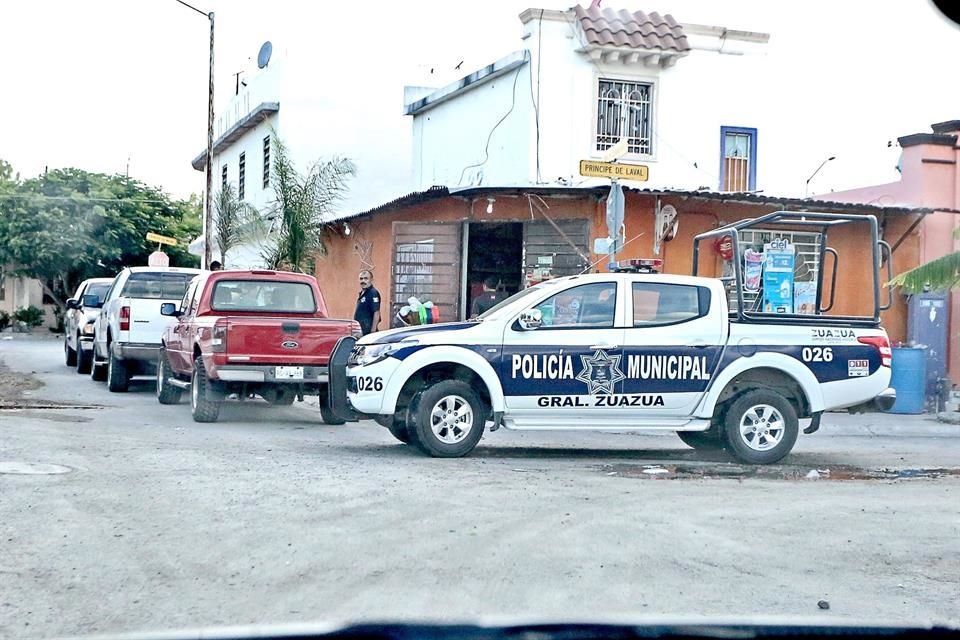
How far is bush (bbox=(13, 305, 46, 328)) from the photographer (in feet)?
161

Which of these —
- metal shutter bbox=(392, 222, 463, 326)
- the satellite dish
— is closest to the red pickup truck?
metal shutter bbox=(392, 222, 463, 326)

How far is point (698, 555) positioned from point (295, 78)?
26296 millimetres

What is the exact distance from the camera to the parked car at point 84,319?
22.3 m

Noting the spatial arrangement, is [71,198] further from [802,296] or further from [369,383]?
[369,383]

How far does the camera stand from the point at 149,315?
1811 centimetres

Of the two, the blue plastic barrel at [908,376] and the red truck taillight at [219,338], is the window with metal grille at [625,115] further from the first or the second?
the red truck taillight at [219,338]

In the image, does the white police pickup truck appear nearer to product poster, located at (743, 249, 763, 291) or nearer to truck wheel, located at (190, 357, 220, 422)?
truck wheel, located at (190, 357, 220, 422)

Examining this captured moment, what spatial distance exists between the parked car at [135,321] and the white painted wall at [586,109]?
7.06 metres

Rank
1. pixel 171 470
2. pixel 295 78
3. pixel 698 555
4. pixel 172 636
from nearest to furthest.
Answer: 1. pixel 172 636
2. pixel 698 555
3. pixel 171 470
4. pixel 295 78

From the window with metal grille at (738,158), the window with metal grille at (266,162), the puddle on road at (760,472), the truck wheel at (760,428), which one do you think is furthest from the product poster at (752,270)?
the window with metal grille at (266,162)

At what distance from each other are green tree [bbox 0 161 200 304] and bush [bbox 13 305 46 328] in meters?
0.95

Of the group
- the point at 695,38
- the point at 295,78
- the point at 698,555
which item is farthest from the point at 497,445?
the point at 295,78

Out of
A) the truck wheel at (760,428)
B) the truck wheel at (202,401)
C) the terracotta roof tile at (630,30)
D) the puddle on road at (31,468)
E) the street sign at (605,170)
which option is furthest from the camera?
the terracotta roof tile at (630,30)

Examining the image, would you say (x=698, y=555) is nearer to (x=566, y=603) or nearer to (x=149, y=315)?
(x=566, y=603)
